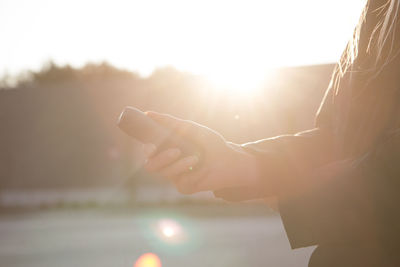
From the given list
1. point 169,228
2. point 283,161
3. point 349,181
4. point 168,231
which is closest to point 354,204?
point 349,181

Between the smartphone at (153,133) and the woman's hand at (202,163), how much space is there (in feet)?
0.04

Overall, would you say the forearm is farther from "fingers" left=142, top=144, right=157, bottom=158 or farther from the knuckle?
"fingers" left=142, top=144, right=157, bottom=158

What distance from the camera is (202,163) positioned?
134 cm

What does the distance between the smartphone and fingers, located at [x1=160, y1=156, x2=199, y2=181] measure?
2 cm

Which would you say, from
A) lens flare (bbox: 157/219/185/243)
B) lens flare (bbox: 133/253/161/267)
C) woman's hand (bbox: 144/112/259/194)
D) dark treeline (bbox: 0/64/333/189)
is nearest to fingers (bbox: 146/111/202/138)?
woman's hand (bbox: 144/112/259/194)

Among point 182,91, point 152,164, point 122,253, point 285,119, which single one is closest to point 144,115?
point 152,164

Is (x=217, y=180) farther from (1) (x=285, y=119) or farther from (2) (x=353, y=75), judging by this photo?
(1) (x=285, y=119)

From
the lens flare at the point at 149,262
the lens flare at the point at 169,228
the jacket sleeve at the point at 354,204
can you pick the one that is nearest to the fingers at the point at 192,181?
the jacket sleeve at the point at 354,204

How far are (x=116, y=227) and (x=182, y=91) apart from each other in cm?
578

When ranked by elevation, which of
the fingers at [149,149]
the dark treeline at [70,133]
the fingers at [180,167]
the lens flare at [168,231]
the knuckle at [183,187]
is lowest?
the knuckle at [183,187]

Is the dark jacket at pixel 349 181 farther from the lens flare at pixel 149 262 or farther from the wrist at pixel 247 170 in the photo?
the lens flare at pixel 149 262

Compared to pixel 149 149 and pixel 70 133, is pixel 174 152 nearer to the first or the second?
pixel 149 149

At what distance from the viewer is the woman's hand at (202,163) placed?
1.32 m

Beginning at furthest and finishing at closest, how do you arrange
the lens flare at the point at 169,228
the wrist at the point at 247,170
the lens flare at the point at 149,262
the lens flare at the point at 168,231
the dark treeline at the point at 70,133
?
1. the dark treeline at the point at 70,133
2. the lens flare at the point at 168,231
3. the lens flare at the point at 169,228
4. the lens flare at the point at 149,262
5. the wrist at the point at 247,170
